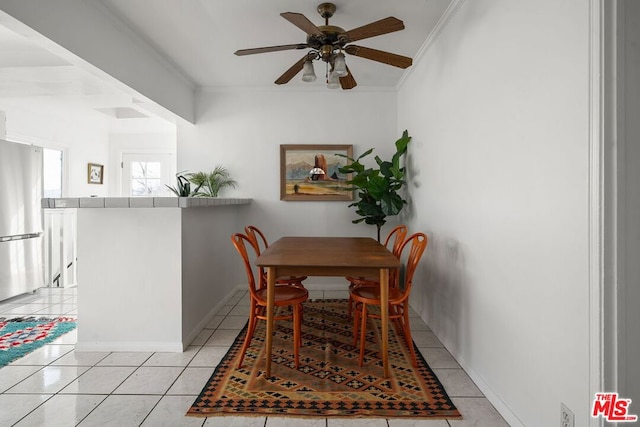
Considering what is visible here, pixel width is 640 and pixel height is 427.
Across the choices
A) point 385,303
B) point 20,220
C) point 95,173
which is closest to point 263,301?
point 385,303

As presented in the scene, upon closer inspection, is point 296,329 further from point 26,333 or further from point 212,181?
point 212,181

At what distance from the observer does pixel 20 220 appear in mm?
3867

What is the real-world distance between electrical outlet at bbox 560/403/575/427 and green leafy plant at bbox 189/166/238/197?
12.3 ft

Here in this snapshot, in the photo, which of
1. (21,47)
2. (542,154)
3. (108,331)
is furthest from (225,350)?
(21,47)

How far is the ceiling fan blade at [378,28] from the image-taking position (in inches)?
78.2

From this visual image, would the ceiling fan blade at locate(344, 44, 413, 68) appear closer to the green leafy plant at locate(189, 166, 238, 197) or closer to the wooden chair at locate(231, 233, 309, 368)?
the wooden chair at locate(231, 233, 309, 368)

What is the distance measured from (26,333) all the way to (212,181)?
226 centimetres

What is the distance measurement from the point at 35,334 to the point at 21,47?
2490 millimetres

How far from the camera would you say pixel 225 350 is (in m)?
2.53

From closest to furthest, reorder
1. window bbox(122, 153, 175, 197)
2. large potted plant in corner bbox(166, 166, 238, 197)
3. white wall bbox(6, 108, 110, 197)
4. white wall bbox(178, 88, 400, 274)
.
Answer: large potted plant in corner bbox(166, 166, 238, 197), white wall bbox(178, 88, 400, 274), white wall bbox(6, 108, 110, 197), window bbox(122, 153, 175, 197)

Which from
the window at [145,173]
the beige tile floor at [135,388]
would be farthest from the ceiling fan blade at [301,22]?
the window at [145,173]

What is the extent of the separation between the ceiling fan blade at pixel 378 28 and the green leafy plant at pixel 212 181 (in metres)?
2.55

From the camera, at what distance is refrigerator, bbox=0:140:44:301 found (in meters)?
3.70
